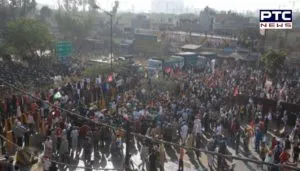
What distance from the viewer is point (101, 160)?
13.8m

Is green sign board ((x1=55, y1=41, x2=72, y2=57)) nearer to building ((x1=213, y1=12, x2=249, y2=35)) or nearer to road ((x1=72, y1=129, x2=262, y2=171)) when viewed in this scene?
road ((x1=72, y1=129, x2=262, y2=171))

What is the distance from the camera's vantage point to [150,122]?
15.8 metres

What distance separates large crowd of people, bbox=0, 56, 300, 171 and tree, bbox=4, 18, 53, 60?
12632 mm

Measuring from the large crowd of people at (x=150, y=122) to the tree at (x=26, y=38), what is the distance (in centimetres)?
1263

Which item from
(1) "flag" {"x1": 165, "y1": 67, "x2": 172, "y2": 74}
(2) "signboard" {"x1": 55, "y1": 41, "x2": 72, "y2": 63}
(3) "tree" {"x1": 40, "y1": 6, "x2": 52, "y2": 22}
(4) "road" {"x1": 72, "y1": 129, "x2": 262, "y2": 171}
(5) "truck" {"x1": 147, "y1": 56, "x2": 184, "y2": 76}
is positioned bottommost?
(4) "road" {"x1": 72, "y1": 129, "x2": 262, "y2": 171}

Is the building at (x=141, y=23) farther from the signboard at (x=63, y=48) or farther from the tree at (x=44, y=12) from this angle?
the signboard at (x=63, y=48)

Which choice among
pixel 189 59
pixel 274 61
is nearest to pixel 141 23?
pixel 189 59

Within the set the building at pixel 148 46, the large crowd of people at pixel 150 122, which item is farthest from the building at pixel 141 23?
the large crowd of people at pixel 150 122

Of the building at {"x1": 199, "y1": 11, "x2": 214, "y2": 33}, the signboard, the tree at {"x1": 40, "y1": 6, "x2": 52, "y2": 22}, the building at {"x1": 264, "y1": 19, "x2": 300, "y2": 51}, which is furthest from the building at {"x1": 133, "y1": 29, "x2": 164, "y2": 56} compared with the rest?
the tree at {"x1": 40, "y1": 6, "x2": 52, "y2": 22}

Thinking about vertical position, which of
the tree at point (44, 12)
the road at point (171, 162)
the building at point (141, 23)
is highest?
the tree at point (44, 12)

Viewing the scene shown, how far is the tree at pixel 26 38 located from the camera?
3341cm

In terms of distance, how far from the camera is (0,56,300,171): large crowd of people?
43.3 feet

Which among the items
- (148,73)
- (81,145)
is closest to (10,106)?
(81,145)

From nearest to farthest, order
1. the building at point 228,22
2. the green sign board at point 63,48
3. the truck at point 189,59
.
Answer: the green sign board at point 63,48 < the truck at point 189,59 < the building at point 228,22
